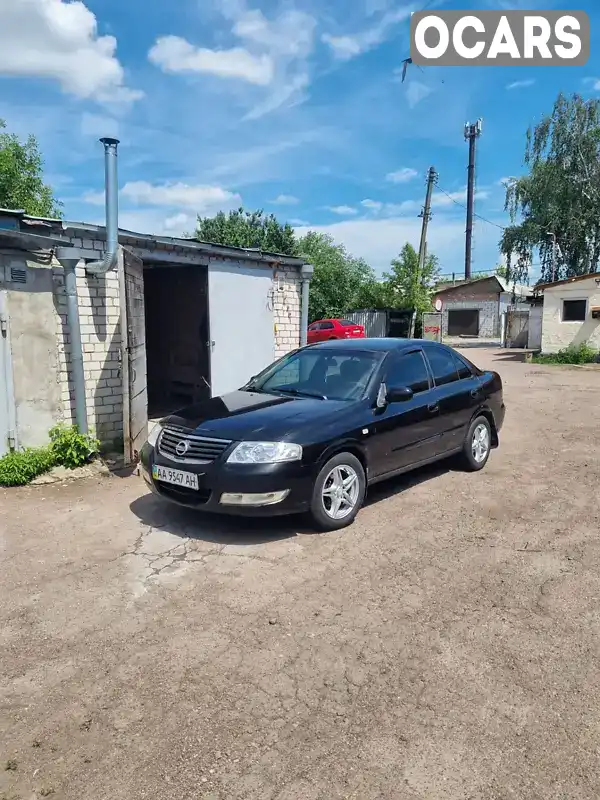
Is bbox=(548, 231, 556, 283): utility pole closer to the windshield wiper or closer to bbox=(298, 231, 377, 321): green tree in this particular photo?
bbox=(298, 231, 377, 321): green tree

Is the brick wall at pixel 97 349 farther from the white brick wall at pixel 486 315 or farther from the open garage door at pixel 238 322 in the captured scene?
the white brick wall at pixel 486 315

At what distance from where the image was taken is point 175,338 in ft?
36.5

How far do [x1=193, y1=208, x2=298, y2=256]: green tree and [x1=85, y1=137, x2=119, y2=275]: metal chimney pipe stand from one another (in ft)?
77.8

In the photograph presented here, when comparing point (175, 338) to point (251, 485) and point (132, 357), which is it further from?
point (251, 485)

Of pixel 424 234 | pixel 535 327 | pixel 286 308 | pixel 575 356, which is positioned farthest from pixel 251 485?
pixel 424 234

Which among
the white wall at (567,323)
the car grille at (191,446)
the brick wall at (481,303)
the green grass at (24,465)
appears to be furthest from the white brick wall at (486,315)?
the car grille at (191,446)

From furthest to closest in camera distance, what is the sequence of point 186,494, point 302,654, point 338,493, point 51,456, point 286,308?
point 286,308 → point 51,456 → point 338,493 → point 186,494 → point 302,654

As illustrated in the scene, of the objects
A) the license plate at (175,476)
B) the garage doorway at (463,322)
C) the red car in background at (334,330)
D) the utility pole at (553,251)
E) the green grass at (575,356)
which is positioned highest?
the utility pole at (553,251)

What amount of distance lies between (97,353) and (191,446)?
332cm

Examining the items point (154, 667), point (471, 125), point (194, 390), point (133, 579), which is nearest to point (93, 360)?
point (194, 390)

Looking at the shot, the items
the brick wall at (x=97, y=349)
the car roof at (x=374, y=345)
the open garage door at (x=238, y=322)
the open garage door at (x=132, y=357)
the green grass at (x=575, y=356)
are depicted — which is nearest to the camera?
the car roof at (x=374, y=345)

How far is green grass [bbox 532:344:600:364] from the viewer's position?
68.8 feet

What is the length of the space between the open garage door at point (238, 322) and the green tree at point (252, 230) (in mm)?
21036

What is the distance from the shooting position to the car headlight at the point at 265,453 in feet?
14.0
